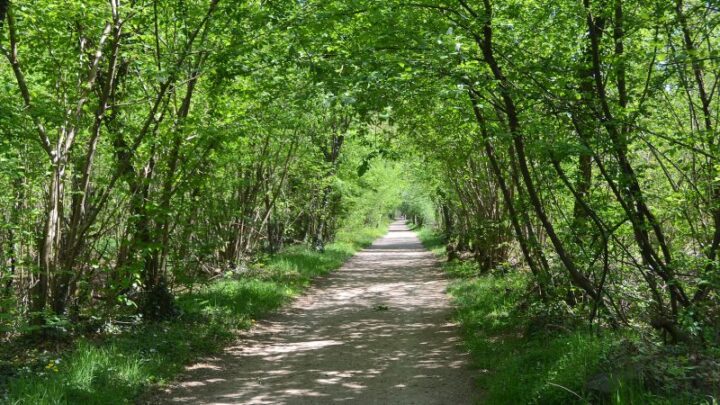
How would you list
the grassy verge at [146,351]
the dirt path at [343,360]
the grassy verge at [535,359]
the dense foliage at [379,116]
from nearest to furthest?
the grassy verge at [535,359], the grassy verge at [146,351], the dense foliage at [379,116], the dirt path at [343,360]

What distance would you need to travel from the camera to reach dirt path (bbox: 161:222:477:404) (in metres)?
6.27

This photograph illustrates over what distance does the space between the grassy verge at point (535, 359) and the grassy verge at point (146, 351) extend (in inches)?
154

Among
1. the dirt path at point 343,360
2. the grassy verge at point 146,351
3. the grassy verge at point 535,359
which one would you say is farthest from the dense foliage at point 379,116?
the dirt path at point 343,360

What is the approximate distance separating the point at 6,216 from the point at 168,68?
15.3 feet

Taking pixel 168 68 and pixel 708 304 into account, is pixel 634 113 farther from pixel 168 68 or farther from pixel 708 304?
pixel 168 68

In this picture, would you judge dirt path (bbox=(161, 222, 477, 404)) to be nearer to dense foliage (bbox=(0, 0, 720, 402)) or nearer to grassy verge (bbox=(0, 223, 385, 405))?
grassy verge (bbox=(0, 223, 385, 405))

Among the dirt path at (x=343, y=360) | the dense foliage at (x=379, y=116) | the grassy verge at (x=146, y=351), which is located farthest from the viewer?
the dirt path at (x=343, y=360)

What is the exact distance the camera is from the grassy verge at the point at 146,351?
18.2ft

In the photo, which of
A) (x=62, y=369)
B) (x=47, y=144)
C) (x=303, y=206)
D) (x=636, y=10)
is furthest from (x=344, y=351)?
(x=303, y=206)

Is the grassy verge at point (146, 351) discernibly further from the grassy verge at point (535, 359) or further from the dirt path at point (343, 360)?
the grassy verge at point (535, 359)

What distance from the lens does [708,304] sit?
574 cm

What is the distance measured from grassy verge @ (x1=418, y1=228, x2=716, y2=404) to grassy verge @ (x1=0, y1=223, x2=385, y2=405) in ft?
12.8

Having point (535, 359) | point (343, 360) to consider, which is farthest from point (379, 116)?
point (343, 360)

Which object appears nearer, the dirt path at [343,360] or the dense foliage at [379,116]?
the dense foliage at [379,116]
